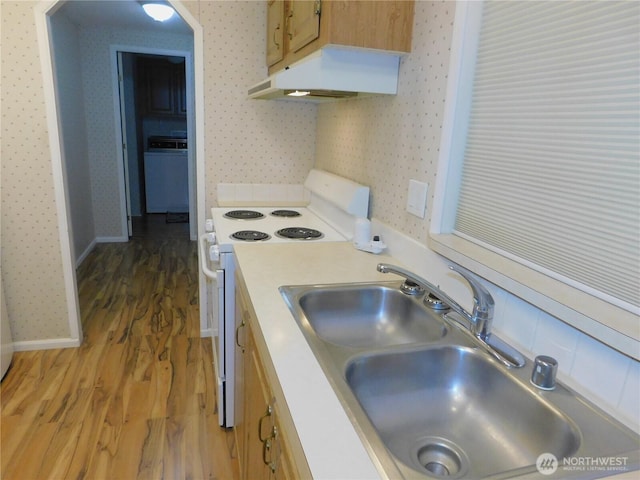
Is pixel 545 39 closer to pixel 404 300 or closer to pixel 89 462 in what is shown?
pixel 404 300

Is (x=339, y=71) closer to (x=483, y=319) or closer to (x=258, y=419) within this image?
(x=483, y=319)

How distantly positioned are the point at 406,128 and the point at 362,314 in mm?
710

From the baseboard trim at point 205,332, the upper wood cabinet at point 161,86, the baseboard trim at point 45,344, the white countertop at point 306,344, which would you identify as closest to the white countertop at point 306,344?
the white countertop at point 306,344

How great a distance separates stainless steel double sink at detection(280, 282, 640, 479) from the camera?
2.48ft

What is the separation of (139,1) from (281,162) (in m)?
1.84

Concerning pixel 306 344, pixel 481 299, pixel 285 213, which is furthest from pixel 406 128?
pixel 285 213

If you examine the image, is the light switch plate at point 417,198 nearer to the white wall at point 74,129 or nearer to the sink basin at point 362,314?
the sink basin at point 362,314

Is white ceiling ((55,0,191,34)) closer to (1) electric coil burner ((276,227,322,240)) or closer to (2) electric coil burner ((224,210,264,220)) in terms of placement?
(2) electric coil burner ((224,210,264,220))

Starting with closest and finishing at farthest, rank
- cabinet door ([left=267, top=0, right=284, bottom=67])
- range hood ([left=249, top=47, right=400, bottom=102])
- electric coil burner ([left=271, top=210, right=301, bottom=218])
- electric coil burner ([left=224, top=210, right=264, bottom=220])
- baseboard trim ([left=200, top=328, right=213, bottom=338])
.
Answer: range hood ([left=249, top=47, right=400, bottom=102]) → cabinet door ([left=267, top=0, right=284, bottom=67]) → electric coil burner ([left=224, top=210, right=264, bottom=220]) → electric coil burner ([left=271, top=210, right=301, bottom=218]) → baseboard trim ([left=200, top=328, right=213, bottom=338])

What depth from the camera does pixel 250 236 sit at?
191cm

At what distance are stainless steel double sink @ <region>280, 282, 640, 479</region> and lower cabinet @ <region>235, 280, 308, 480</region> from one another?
0.14 metres

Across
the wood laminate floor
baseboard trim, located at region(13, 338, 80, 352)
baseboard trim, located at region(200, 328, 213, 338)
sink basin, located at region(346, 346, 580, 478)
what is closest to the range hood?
sink basin, located at region(346, 346, 580, 478)

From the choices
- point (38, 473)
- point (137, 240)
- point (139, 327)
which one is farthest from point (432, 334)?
point (137, 240)

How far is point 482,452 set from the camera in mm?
904
